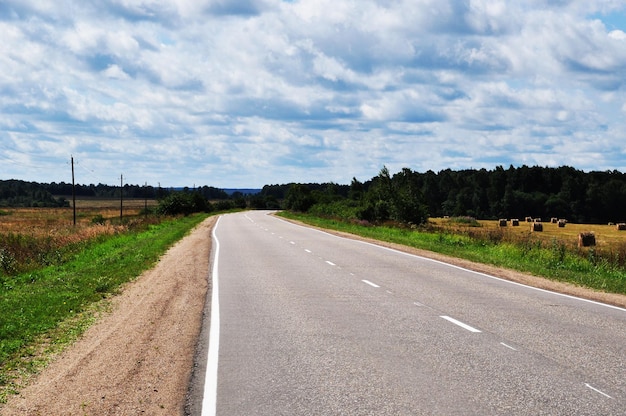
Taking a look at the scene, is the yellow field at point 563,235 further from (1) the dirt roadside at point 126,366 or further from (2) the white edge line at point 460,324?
(1) the dirt roadside at point 126,366

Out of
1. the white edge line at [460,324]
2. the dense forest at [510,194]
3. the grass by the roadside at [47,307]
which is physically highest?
the dense forest at [510,194]

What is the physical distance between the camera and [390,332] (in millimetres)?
10117

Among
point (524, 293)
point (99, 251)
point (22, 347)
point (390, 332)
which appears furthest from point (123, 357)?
point (99, 251)

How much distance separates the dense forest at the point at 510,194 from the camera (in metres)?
112

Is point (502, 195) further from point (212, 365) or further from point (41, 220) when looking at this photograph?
point (212, 365)

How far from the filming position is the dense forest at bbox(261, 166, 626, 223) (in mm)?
112250

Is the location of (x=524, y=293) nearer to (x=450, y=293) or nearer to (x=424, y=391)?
(x=450, y=293)

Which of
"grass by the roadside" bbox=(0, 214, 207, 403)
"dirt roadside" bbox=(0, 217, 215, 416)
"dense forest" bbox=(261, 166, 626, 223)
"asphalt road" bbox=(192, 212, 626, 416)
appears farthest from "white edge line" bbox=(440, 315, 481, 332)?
"dense forest" bbox=(261, 166, 626, 223)

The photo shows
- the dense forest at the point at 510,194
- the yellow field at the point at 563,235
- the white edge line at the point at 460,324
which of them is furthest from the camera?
the dense forest at the point at 510,194

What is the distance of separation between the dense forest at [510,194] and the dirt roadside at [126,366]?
51.6 meters

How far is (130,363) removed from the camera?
831cm

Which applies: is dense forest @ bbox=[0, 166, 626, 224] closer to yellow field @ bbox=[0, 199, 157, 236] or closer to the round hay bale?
yellow field @ bbox=[0, 199, 157, 236]

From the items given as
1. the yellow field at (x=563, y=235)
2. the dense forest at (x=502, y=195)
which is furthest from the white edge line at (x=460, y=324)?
the dense forest at (x=502, y=195)

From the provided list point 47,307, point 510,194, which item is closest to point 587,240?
point 47,307
